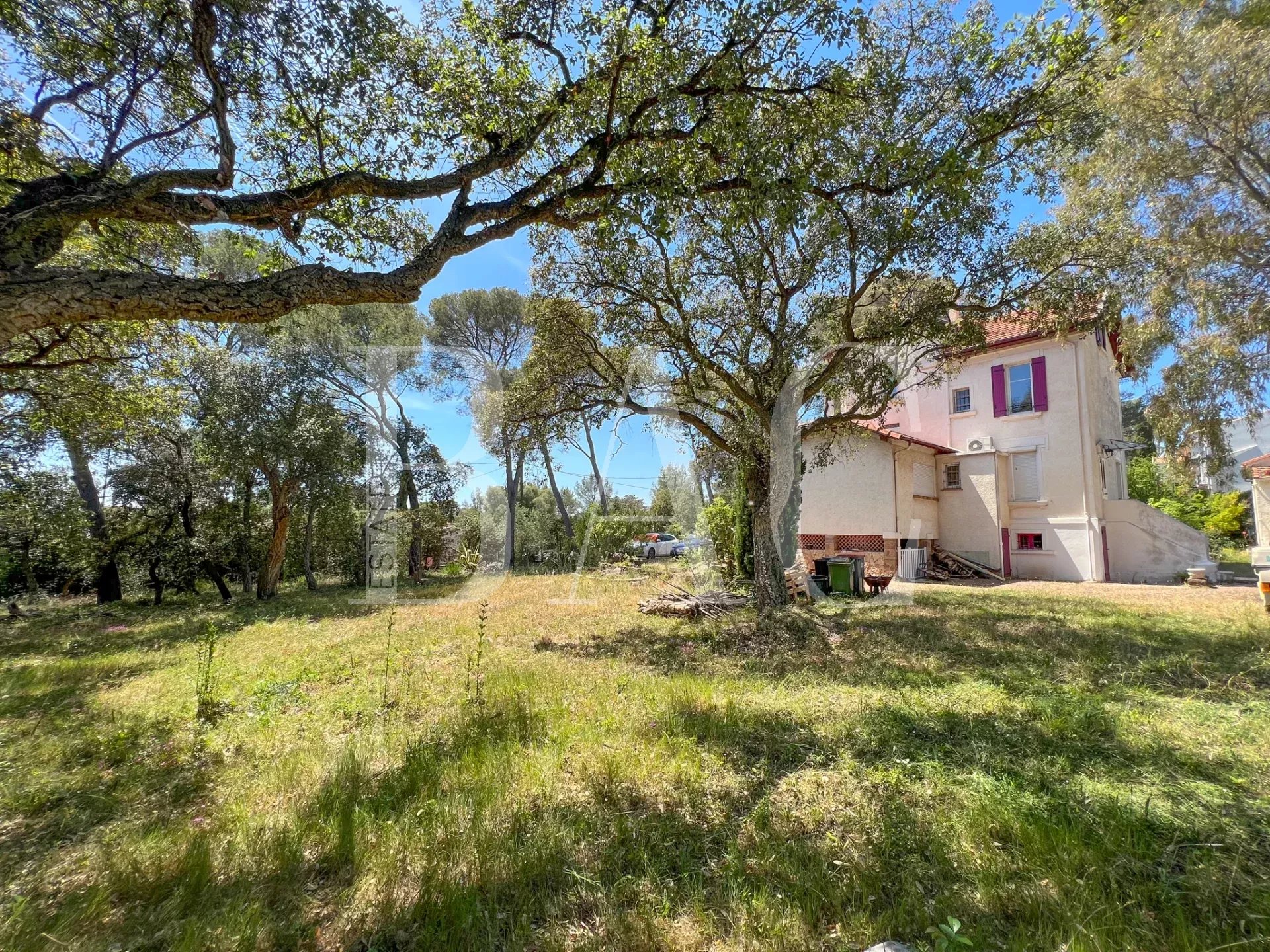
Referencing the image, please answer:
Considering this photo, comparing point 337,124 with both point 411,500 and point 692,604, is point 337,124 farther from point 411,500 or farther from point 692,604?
point 411,500

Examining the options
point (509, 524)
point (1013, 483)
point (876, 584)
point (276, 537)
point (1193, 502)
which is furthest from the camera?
point (1193, 502)

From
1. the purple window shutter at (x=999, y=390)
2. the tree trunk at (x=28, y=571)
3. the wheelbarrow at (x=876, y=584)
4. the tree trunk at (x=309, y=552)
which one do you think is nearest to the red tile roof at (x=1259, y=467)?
the purple window shutter at (x=999, y=390)

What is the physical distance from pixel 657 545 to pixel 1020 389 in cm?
1622

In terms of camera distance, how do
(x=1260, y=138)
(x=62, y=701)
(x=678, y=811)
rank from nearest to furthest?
(x=678, y=811)
(x=62, y=701)
(x=1260, y=138)

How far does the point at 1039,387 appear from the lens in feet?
45.4

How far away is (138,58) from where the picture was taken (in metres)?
4.09

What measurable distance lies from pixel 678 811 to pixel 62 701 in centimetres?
634

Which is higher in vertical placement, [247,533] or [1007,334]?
[1007,334]

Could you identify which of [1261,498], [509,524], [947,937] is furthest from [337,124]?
[1261,498]

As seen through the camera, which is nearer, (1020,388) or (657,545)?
(1020,388)

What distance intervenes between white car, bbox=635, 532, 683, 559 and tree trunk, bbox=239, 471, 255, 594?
14631 mm

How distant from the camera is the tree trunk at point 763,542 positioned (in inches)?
340

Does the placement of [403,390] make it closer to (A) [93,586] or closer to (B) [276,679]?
(A) [93,586]

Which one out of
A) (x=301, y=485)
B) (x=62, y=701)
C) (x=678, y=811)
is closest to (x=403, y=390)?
(x=301, y=485)
